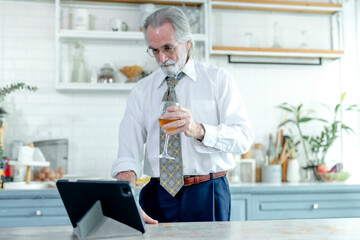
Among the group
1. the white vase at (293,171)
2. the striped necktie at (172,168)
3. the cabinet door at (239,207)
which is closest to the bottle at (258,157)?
the white vase at (293,171)

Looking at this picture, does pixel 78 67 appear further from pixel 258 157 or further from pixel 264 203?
pixel 264 203

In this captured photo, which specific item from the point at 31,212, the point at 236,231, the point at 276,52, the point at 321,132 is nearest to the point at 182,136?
the point at 236,231

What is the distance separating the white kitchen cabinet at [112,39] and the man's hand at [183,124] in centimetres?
186

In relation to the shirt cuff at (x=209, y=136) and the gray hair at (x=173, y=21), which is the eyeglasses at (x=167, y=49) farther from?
the shirt cuff at (x=209, y=136)

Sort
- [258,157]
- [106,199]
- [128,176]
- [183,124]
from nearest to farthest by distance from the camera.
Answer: [106,199] < [183,124] < [128,176] < [258,157]

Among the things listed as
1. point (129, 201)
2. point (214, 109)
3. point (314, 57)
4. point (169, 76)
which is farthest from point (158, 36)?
point (314, 57)

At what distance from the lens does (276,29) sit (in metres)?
3.88

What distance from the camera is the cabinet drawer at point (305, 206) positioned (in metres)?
3.17

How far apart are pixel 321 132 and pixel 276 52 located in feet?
2.80

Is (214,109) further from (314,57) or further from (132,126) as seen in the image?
(314,57)

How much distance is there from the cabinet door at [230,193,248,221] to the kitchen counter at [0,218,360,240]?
1.64 meters

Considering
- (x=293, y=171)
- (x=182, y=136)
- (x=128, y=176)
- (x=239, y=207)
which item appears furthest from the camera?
(x=293, y=171)

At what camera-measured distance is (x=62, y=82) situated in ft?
11.5

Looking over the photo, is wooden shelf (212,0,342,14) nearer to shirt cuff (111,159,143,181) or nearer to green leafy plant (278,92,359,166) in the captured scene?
green leafy plant (278,92,359,166)
